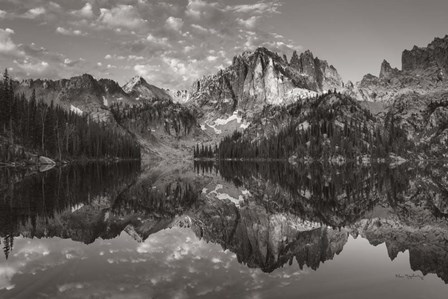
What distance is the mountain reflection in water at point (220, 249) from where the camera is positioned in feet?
47.4

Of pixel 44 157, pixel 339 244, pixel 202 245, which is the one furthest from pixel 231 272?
pixel 44 157

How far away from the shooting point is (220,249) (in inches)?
844

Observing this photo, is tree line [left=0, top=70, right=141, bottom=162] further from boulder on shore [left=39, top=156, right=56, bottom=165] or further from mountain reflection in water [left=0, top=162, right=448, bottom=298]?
mountain reflection in water [left=0, top=162, right=448, bottom=298]

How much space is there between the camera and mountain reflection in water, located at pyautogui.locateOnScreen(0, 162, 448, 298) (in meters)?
14.4

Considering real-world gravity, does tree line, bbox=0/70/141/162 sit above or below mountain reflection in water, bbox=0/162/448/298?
above

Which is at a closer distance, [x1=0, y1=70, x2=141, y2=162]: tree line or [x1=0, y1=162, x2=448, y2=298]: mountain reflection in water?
[x1=0, y1=162, x2=448, y2=298]: mountain reflection in water

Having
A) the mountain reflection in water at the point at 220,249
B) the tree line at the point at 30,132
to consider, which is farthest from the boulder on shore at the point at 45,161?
the mountain reflection in water at the point at 220,249

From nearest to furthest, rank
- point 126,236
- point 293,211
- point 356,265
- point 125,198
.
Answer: point 356,265, point 126,236, point 293,211, point 125,198

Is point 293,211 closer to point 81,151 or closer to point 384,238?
point 384,238

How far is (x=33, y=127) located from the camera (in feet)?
429

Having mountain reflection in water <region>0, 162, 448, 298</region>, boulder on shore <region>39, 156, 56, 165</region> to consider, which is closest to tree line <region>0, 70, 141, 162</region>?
boulder on shore <region>39, 156, 56, 165</region>

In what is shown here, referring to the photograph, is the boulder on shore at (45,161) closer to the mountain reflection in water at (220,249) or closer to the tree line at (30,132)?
the tree line at (30,132)

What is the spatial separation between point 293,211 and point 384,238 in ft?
36.6

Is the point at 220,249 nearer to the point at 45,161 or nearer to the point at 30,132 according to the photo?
the point at 45,161
